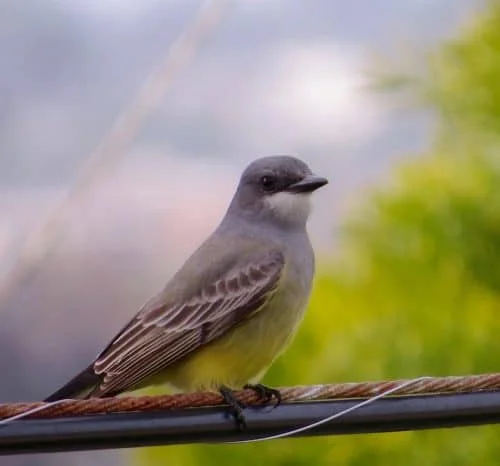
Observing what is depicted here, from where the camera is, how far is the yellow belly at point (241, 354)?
10.5ft

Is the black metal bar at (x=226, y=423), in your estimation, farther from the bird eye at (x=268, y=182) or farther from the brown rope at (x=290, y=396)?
the bird eye at (x=268, y=182)

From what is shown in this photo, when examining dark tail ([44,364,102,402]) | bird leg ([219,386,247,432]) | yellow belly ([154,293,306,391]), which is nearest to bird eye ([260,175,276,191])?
yellow belly ([154,293,306,391])

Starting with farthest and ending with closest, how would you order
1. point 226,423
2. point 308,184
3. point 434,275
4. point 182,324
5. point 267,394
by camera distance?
point 434,275, point 308,184, point 182,324, point 267,394, point 226,423

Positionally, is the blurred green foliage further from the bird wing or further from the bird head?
the bird wing

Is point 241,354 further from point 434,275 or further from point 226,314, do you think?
point 434,275

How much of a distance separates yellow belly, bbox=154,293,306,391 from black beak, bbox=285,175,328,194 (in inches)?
12.6

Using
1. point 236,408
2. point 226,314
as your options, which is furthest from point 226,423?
point 226,314

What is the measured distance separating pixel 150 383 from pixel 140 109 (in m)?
1.71

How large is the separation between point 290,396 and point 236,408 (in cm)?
12

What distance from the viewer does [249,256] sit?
3396mm

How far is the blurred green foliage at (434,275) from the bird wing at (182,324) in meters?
0.98

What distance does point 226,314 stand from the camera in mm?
3244

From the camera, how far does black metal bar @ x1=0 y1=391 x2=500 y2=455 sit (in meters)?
2.25

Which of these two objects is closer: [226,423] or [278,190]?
[226,423]
